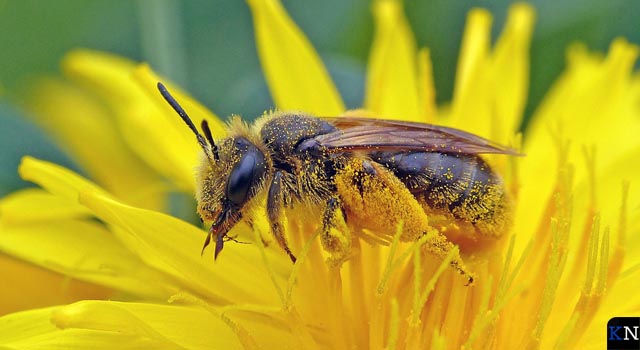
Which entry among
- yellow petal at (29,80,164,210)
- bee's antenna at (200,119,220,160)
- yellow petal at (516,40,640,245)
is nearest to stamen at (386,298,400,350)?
bee's antenna at (200,119,220,160)

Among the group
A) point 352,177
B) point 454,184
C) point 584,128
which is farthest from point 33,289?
point 584,128

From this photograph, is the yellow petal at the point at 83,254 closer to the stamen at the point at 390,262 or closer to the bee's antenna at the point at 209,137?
the bee's antenna at the point at 209,137

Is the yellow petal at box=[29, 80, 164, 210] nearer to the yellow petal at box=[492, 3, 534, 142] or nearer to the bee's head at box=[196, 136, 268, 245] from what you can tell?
the bee's head at box=[196, 136, 268, 245]

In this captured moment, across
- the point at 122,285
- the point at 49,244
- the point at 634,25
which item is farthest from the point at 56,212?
the point at 634,25

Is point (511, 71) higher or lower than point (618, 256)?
higher

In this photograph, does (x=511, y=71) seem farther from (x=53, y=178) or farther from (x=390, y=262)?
(x=53, y=178)

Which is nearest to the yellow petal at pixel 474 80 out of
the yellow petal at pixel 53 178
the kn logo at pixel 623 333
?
the kn logo at pixel 623 333

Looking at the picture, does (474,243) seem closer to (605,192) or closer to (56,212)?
(605,192)
